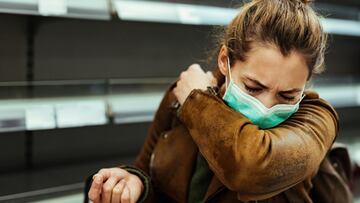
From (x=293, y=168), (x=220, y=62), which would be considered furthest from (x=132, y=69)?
(x=293, y=168)

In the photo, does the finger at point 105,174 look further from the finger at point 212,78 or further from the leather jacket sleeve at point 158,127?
the finger at point 212,78

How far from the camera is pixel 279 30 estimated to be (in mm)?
860

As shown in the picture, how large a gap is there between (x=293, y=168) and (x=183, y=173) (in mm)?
260

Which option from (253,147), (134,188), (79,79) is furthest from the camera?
(79,79)

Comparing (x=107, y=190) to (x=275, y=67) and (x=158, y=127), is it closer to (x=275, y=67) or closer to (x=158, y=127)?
(x=158, y=127)

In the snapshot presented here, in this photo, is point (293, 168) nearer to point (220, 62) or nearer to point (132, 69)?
point (220, 62)

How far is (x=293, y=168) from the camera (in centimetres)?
82

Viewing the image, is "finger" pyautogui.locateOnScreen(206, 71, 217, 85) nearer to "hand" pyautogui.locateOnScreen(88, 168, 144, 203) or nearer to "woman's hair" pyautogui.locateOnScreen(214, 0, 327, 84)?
"woman's hair" pyautogui.locateOnScreen(214, 0, 327, 84)

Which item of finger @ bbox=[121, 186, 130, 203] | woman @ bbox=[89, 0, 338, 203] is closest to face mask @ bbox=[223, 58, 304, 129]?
woman @ bbox=[89, 0, 338, 203]

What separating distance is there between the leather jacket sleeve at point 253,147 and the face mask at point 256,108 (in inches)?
0.9

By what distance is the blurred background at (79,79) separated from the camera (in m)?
1.19

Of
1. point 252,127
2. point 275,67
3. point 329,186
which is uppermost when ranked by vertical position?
point 275,67

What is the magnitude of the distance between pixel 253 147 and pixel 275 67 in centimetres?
17

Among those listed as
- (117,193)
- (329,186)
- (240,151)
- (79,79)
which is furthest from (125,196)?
(79,79)
